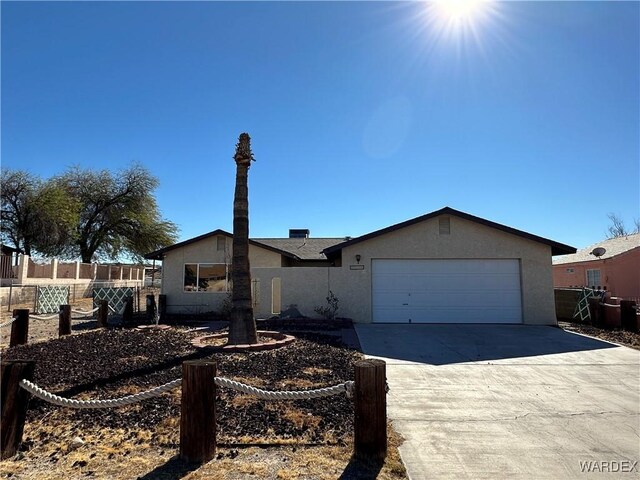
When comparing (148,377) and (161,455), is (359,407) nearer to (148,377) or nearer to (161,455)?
(161,455)

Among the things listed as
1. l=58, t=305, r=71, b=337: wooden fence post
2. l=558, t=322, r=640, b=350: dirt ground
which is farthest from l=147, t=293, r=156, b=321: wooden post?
l=558, t=322, r=640, b=350: dirt ground

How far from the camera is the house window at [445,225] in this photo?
15.3 meters

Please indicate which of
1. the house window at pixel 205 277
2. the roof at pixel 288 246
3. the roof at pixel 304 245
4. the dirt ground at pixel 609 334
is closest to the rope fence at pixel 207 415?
the dirt ground at pixel 609 334

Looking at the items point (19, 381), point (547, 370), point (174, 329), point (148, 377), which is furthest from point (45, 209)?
point (547, 370)

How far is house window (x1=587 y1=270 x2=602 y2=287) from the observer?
23.3m

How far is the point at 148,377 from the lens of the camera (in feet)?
21.9

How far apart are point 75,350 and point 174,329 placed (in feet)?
13.7

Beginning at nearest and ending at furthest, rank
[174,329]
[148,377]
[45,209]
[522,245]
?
[148,377]
[174,329]
[522,245]
[45,209]

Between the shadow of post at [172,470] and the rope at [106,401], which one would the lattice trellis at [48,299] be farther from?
the shadow of post at [172,470]

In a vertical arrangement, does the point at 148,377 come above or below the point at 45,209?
below

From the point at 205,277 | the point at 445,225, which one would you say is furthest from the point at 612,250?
the point at 205,277

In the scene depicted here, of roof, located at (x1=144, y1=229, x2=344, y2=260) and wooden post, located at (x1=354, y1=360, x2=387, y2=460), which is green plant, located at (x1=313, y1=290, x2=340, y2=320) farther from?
wooden post, located at (x1=354, y1=360, x2=387, y2=460)

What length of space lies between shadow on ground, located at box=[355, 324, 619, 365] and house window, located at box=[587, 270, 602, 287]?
12.2m

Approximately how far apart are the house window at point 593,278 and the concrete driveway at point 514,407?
15.1 metres
